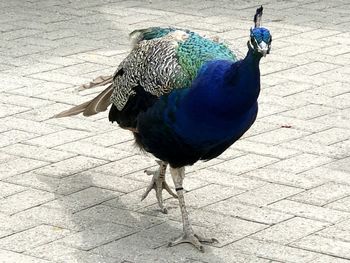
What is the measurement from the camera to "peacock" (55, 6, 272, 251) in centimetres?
484

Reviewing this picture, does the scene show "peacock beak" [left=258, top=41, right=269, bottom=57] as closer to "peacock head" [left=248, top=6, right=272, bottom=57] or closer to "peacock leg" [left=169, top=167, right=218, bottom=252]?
"peacock head" [left=248, top=6, right=272, bottom=57]

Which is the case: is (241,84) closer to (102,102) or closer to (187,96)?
(187,96)

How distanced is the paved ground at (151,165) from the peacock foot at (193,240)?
0.15 ft

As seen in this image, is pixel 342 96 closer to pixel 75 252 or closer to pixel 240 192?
pixel 240 192

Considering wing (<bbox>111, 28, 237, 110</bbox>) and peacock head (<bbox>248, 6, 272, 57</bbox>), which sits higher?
peacock head (<bbox>248, 6, 272, 57</bbox>)

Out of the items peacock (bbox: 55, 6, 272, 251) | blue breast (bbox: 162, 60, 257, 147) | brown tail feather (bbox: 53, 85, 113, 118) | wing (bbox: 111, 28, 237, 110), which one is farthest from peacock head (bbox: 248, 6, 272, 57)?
Answer: brown tail feather (bbox: 53, 85, 113, 118)

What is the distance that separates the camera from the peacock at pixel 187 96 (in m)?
4.84

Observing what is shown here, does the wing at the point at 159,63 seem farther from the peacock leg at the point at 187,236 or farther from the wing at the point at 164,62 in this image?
the peacock leg at the point at 187,236

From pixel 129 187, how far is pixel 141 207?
28 centimetres

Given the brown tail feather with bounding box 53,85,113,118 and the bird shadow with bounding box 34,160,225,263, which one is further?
the brown tail feather with bounding box 53,85,113,118

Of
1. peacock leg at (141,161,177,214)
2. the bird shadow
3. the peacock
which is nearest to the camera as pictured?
the peacock

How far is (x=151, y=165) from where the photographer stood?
20.6ft

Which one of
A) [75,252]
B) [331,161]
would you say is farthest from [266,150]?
[75,252]

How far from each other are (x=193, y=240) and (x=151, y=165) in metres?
Result: 1.21
